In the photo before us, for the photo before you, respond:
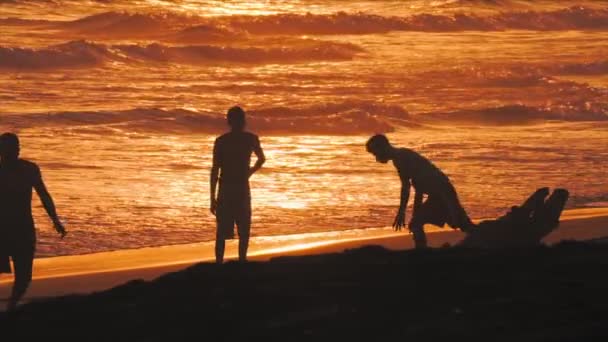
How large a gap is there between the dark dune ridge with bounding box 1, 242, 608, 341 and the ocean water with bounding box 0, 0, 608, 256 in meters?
5.26

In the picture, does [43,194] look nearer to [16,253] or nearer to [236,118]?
[16,253]

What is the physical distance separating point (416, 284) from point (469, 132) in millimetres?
19626

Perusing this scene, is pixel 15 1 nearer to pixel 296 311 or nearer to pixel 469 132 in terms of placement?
pixel 469 132

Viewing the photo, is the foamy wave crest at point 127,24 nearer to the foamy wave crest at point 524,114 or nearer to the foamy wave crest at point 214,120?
the foamy wave crest at point 214,120

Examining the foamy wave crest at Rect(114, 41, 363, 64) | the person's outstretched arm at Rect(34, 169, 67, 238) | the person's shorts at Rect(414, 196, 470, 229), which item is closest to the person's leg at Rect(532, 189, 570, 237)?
the person's shorts at Rect(414, 196, 470, 229)

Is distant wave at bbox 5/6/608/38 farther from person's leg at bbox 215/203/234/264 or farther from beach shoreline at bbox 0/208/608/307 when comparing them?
person's leg at bbox 215/203/234/264

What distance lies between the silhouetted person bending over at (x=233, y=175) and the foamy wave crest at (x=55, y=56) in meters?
29.5

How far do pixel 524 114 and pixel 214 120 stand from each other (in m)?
7.25

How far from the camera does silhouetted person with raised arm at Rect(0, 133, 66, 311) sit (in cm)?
1084

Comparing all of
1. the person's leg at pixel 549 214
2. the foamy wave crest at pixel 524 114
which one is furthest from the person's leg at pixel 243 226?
the foamy wave crest at pixel 524 114

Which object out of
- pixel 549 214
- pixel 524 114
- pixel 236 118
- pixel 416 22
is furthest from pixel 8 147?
pixel 416 22

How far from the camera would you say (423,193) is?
38.4 ft

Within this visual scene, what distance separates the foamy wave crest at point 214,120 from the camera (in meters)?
29.2

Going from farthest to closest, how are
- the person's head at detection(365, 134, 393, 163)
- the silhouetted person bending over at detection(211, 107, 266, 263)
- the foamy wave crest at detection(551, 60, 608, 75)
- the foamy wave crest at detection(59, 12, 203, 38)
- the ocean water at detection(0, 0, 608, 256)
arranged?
the foamy wave crest at detection(59, 12, 203, 38), the foamy wave crest at detection(551, 60, 608, 75), the ocean water at detection(0, 0, 608, 256), the silhouetted person bending over at detection(211, 107, 266, 263), the person's head at detection(365, 134, 393, 163)
